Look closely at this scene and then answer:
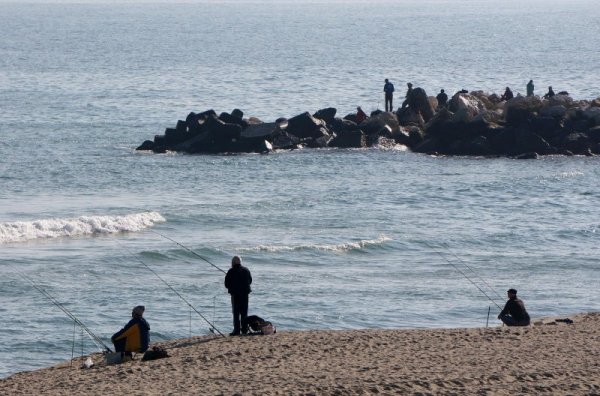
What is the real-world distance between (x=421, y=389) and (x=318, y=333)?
11.3 feet

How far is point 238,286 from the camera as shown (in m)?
15.2

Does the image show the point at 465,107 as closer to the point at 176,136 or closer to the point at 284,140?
the point at 284,140

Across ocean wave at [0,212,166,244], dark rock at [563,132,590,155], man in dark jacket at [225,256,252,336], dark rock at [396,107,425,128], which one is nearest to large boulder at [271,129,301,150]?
dark rock at [396,107,425,128]

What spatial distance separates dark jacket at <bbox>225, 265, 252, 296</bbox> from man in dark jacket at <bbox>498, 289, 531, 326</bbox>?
10.5 ft

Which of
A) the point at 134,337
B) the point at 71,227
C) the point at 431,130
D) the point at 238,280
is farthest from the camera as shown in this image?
the point at 431,130

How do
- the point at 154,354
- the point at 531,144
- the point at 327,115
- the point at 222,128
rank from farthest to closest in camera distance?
the point at 327,115 < the point at 222,128 < the point at 531,144 < the point at 154,354

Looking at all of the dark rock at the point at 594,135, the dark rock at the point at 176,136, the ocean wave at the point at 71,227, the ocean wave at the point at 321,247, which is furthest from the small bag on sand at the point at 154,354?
the dark rock at the point at 594,135

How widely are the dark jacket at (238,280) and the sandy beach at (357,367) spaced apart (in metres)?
0.59

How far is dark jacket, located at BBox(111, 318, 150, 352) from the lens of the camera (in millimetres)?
14398

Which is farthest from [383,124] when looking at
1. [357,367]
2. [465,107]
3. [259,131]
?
[357,367]

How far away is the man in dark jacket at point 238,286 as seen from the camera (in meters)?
15.1

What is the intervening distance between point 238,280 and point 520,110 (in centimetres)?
2257

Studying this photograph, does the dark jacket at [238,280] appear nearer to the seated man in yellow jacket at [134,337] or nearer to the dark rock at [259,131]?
the seated man in yellow jacket at [134,337]

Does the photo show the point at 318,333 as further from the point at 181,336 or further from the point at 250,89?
the point at 250,89
